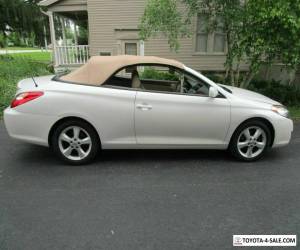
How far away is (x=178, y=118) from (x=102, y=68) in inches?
53.5

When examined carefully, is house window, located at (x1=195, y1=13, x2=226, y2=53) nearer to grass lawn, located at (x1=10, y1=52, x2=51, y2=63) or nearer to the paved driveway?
the paved driveway

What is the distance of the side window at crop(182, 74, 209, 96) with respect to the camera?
4.13m

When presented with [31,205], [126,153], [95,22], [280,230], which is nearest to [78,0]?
[95,22]

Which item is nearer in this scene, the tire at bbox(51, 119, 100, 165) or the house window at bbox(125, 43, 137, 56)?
the tire at bbox(51, 119, 100, 165)

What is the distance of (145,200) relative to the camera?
3.25 meters

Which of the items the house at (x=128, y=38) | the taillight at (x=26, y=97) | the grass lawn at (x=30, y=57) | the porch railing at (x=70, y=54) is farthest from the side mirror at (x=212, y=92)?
the grass lawn at (x=30, y=57)

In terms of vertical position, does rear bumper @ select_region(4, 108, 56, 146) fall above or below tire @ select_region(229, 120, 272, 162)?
above

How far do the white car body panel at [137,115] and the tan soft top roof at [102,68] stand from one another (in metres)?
0.14

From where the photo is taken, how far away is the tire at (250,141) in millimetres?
4176

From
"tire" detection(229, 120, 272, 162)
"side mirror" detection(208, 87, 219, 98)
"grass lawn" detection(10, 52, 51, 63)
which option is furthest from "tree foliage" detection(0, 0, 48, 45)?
"tire" detection(229, 120, 272, 162)

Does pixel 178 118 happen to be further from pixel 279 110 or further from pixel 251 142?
pixel 279 110

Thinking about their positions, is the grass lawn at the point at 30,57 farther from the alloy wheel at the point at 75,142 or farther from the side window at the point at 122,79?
the alloy wheel at the point at 75,142

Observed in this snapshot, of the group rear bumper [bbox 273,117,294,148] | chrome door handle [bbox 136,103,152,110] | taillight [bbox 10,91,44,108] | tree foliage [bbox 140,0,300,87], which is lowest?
rear bumper [bbox 273,117,294,148]

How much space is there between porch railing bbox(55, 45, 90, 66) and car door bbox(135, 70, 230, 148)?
9.96 meters
